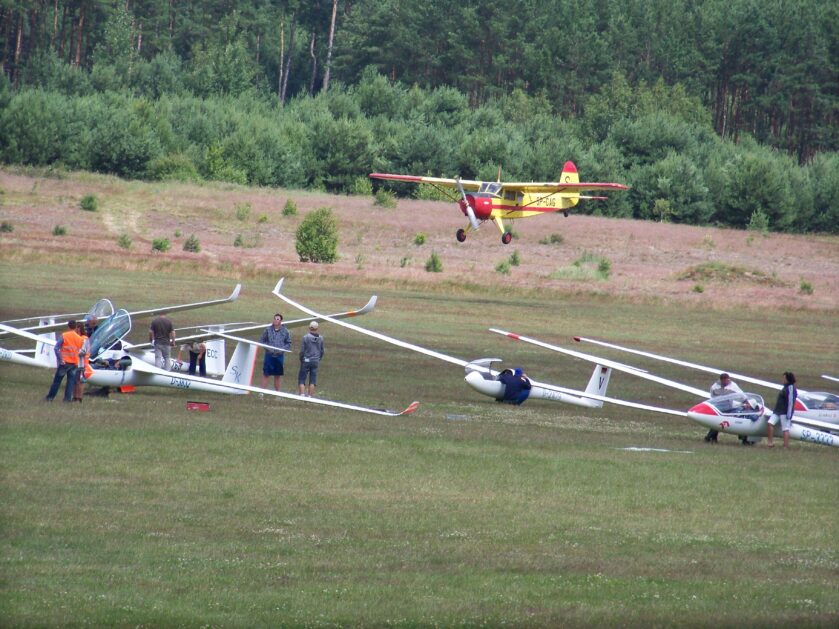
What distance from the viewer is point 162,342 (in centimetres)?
2245

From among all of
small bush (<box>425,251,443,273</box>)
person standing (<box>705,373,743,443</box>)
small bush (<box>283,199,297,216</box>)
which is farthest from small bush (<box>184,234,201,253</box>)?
person standing (<box>705,373,743,443</box>)

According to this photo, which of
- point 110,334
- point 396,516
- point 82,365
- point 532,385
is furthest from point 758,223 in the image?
point 396,516

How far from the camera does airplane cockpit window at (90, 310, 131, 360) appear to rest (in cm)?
2133

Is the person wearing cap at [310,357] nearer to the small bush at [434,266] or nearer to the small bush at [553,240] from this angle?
the small bush at [434,266]

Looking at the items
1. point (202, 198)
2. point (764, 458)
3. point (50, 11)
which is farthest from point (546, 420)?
point (50, 11)

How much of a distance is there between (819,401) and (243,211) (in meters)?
52.3

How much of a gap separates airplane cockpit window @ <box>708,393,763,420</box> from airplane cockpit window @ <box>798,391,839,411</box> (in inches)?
65.0

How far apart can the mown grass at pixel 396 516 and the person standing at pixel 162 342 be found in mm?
820

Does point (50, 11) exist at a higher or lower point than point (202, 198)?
higher

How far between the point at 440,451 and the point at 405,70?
4314 inches

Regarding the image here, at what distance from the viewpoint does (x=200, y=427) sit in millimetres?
18969

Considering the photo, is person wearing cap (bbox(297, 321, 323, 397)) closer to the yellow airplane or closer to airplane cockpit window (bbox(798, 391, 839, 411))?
airplane cockpit window (bbox(798, 391, 839, 411))

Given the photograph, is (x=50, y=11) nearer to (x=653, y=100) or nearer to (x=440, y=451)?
(x=653, y=100)

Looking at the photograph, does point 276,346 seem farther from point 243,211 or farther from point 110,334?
point 243,211
